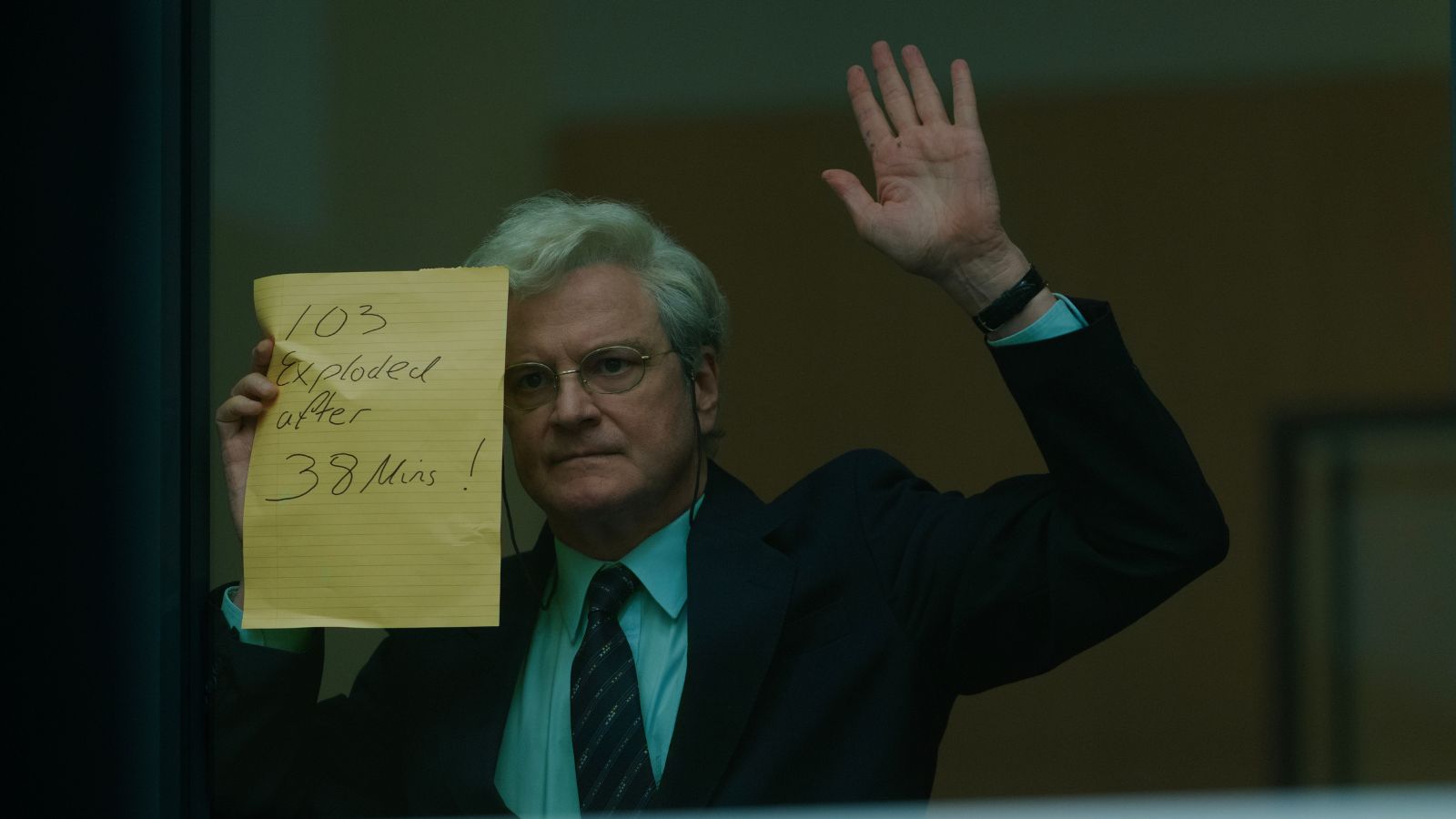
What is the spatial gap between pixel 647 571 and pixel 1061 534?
0.47 metres

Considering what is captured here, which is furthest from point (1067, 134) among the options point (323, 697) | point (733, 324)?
point (323, 697)

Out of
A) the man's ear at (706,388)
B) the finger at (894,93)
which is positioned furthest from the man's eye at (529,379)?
the finger at (894,93)

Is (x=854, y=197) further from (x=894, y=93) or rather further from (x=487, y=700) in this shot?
(x=487, y=700)

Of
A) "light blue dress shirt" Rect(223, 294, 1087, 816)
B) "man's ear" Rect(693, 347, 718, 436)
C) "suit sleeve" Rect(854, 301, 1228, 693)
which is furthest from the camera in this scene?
"man's ear" Rect(693, 347, 718, 436)

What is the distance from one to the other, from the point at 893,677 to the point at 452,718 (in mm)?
503

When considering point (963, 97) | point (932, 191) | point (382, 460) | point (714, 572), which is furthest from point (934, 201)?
point (382, 460)

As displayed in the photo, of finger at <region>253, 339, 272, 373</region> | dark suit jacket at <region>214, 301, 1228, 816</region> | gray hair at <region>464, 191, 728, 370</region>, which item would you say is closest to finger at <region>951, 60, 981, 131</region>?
dark suit jacket at <region>214, 301, 1228, 816</region>

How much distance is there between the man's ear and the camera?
1646 millimetres

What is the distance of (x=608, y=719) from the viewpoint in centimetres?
147

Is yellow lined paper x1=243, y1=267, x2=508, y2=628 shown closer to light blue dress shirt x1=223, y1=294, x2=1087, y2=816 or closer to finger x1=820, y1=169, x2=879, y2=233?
light blue dress shirt x1=223, y1=294, x2=1087, y2=816

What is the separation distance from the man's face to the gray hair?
2cm

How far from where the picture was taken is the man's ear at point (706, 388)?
5.40 feet

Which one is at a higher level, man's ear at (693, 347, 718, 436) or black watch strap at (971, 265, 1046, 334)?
black watch strap at (971, 265, 1046, 334)

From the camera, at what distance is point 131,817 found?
1.45 m
